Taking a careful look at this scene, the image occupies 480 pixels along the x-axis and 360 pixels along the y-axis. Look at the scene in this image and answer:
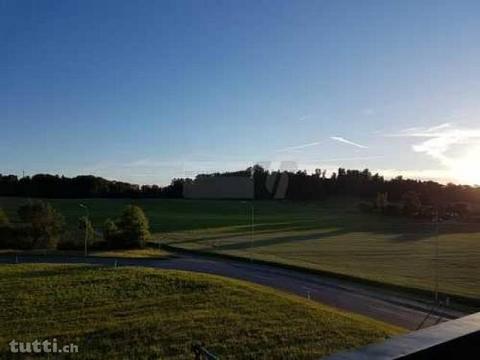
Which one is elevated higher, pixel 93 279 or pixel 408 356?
pixel 408 356

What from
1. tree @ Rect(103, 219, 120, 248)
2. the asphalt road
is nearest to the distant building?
tree @ Rect(103, 219, 120, 248)

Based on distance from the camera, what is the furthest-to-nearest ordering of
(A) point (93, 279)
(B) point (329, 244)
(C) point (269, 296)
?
(B) point (329, 244)
(A) point (93, 279)
(C) point (269, 296)

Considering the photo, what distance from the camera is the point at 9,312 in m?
19.2

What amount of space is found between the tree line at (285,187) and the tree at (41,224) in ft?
250

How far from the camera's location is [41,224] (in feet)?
254

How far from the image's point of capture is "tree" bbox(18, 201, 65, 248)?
253ft

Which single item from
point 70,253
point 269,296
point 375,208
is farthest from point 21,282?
point 375,208

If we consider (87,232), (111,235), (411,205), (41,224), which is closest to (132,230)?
(111,235)

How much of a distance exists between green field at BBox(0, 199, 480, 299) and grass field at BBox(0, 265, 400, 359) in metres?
23.7

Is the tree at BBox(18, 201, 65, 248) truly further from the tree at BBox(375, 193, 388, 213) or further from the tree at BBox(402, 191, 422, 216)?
the tree at BBox(375, 193, 388, 213)

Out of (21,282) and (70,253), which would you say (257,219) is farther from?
(21,282)

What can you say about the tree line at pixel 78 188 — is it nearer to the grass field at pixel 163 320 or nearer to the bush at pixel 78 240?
the bush at pixel 78 240

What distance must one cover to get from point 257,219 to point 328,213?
30330 mm

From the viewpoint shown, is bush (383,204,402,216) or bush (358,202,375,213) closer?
bush (383,204,402,216)
